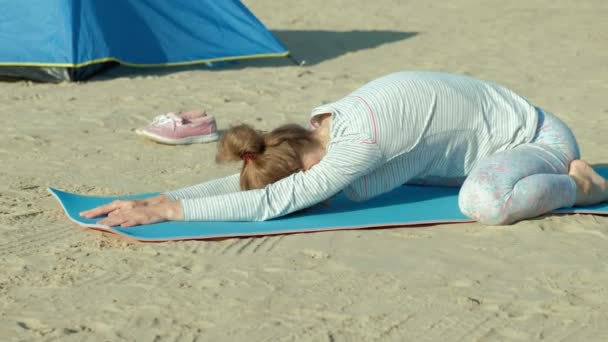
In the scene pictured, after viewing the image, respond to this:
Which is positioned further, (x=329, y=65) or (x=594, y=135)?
(x=329, y=65)

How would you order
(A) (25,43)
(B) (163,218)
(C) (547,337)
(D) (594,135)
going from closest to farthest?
(C) (547,337), (B) (163,218), (D) (594,135), (A) (25,43)

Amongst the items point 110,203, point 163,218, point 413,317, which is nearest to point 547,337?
point 413,317

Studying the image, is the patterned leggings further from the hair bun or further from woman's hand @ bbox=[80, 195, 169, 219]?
woman's hand @ bbox=[80, 195, 169, 219]

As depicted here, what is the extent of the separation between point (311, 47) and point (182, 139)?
384 centimetres

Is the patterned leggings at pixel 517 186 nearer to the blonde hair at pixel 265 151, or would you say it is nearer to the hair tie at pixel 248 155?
the blonde hair at pixel 265 151

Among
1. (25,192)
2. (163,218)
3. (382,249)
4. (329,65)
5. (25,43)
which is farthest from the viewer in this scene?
(329,65)

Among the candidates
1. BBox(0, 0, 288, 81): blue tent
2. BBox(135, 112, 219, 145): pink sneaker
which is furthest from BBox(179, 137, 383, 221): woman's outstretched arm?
BBox(0, 0, 288, 81): blue tent

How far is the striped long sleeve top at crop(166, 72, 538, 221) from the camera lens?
3.74 metres

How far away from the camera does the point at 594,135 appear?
5.62m

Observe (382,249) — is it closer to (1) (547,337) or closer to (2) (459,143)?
(2) (459,143)

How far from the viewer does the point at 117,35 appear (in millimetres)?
7320

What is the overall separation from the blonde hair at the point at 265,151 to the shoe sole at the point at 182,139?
167cm

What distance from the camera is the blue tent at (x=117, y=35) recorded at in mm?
7137

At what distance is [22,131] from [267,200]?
2545mm
